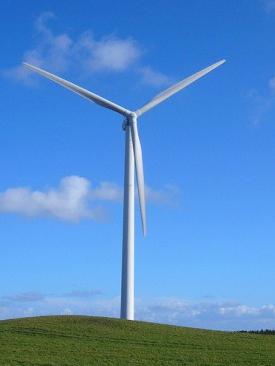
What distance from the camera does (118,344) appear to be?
4062 cm

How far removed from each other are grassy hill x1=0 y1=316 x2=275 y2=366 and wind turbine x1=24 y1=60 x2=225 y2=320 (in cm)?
370

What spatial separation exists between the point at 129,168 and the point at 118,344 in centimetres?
1564

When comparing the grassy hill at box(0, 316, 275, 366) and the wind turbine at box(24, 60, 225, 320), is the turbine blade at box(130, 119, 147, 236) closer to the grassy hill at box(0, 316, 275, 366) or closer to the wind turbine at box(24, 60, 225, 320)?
the wind turbine at box(24, 60, 225, 320)

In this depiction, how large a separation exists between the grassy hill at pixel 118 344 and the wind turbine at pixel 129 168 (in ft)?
12.1

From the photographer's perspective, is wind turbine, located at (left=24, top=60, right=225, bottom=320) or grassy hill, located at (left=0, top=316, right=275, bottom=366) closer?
grassy hill, located at (left=0, top=316, right=275, bottom=366)

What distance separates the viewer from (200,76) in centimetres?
5578

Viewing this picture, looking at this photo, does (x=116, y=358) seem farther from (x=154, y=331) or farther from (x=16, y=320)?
(x=16, y=320)

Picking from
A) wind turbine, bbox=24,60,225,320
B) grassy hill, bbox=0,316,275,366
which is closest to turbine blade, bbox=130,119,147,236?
wind turbine, bbox=24,60,225,320

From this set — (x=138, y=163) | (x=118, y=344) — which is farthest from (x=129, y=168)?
(x=118, y=344)

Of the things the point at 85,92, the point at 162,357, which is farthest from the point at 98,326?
the point at 85,92

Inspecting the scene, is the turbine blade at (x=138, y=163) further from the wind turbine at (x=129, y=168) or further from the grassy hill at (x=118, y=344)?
the grassy hill at (x=118, y=344)

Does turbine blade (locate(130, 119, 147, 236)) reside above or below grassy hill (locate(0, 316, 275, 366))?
above

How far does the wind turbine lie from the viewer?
168 feet

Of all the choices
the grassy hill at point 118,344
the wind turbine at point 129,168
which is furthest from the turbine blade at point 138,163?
the grassy hill at point 118,344
